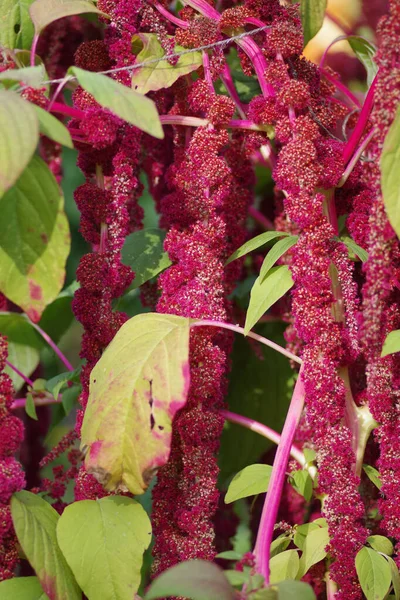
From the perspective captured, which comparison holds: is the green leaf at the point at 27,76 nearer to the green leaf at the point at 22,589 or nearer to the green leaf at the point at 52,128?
the green leaf at the point at 52,128

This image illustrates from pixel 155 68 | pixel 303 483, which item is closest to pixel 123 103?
pixel 155 68

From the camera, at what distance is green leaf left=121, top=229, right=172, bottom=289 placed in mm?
957

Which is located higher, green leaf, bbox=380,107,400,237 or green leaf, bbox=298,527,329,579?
green leaf, bbox=380,107,400,237

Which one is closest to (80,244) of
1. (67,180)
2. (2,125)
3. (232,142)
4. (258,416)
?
(67,180)

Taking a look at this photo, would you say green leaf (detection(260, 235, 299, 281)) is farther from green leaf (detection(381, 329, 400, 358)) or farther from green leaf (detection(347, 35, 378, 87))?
green leaf (detection(347, 35, 378, 87))

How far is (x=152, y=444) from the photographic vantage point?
71 cm

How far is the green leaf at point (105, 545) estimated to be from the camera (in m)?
0.75

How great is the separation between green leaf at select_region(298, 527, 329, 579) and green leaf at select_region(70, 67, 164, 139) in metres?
0.44

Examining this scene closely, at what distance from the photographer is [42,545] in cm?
77

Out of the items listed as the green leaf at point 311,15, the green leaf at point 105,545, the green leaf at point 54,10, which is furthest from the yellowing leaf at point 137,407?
the green leaf at point 311,15

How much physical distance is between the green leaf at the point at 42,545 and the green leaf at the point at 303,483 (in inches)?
10.1

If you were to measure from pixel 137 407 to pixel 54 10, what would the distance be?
16.3 inches

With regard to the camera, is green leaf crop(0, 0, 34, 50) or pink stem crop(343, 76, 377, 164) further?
green leaf crop(0, 0, 34, 50)

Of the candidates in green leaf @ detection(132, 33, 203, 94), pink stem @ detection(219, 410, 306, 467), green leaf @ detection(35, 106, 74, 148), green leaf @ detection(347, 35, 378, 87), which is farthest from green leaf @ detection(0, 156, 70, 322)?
green leaf @ detection(347, 35, 378, 87)
